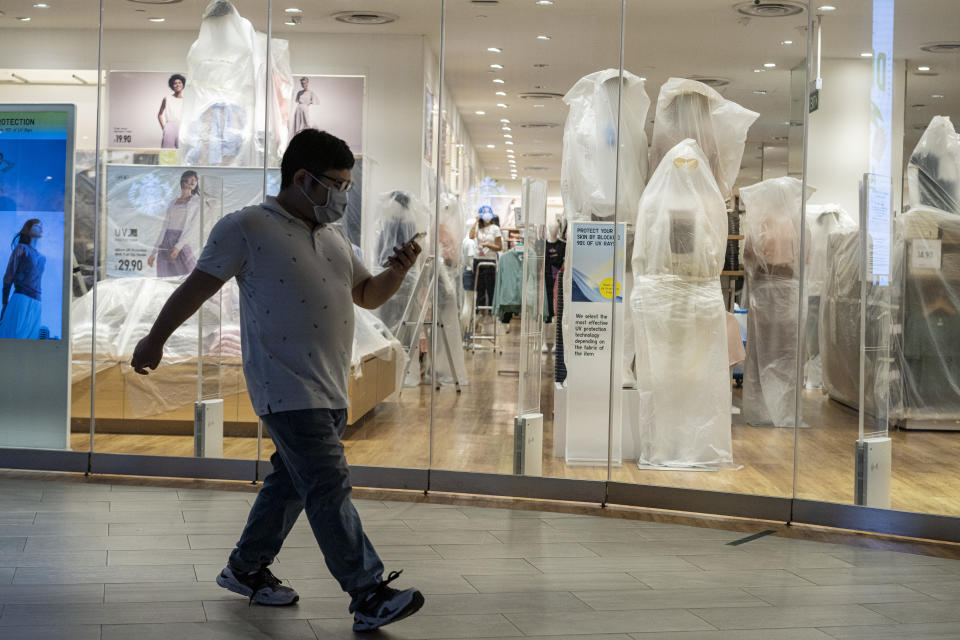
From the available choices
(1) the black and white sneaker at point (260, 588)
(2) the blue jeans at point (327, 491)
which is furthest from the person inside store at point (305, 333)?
(1) the black and white sneaker at point (260, 588)

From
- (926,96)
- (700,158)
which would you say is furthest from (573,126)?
(926,96)

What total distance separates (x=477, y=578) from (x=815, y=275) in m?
2.14

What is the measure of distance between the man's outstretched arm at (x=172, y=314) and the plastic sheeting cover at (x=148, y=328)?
98.3 inches

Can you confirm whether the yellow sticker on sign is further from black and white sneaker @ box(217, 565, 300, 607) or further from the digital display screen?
the digital display screen

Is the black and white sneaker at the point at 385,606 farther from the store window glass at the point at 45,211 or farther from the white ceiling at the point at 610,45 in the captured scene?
the store window glass at the point at 45,211

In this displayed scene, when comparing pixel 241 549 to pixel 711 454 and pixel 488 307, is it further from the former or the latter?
pixel 711 454

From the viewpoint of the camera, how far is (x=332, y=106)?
5.34m

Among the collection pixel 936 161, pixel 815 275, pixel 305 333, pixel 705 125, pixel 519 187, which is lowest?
pixel 305 333

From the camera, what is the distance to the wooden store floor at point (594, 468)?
190 inches

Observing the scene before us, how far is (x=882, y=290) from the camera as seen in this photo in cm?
479

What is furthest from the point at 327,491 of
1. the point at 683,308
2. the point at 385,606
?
the point at 683,308

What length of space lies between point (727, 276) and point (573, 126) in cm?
100

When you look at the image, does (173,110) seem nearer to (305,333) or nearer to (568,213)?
(568,213)

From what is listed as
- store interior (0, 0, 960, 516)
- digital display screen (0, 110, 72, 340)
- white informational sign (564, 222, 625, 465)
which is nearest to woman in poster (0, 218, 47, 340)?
digital display screen (0, 110, 72, 340)
